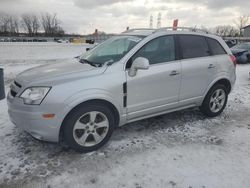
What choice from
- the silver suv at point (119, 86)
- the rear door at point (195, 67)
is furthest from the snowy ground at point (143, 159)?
the rear door at point (195, 67)

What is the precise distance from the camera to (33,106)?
2.98m

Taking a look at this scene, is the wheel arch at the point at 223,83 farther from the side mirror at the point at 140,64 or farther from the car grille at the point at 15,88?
the car grille at the point at 15,88

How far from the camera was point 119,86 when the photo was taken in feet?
11.1

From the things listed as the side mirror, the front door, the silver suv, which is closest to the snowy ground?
the silver suv

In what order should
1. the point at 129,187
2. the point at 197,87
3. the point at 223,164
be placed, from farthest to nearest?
the point at 197,87, the point at 223,164, the point at 129,187

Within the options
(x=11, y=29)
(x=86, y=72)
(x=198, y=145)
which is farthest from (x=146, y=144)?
(x=11, y=29)

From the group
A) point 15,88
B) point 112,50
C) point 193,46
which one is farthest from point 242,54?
point 15,88

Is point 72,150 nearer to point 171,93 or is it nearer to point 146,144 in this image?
point 146,144

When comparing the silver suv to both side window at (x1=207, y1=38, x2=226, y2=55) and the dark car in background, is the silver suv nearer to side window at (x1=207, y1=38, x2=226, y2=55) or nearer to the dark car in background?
side window at (x1=207, y1=38, x2=226, y2=55)

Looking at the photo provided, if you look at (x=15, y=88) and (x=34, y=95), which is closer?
(x=34, y=95)

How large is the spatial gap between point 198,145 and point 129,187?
58.9 inches

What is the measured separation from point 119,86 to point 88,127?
729mm

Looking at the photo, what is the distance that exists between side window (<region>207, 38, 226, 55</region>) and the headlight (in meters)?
3.21

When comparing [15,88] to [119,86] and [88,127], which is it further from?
[119,86]
